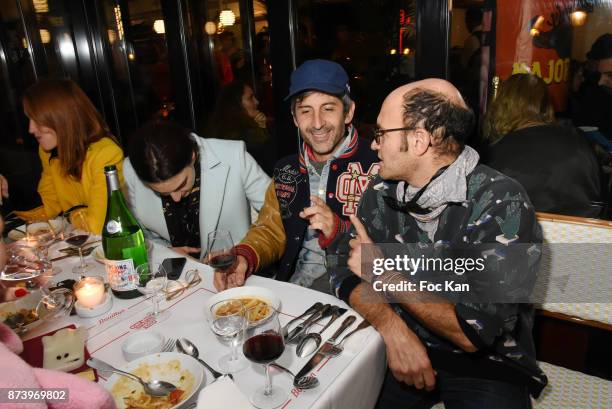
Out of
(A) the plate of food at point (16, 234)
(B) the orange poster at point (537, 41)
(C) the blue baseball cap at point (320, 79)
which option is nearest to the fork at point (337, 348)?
(C) the blue baseball cap at point (320, 79)

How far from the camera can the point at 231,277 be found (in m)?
1.69

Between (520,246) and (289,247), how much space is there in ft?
3.72

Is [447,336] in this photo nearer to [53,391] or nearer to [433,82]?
[433,82]

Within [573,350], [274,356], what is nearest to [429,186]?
[274,356]

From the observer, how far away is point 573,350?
7.74 ft

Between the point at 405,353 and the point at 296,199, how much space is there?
1.01 m

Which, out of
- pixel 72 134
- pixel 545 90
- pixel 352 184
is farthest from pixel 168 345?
pixel 545 90

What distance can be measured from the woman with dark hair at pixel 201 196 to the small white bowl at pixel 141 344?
820 millimetres

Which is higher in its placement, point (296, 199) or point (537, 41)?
point (537, 41)

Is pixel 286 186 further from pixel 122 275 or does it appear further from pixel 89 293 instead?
pixel 89 293

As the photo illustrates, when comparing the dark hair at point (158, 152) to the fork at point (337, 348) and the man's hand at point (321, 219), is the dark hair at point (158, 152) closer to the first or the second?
the man's hand at point (321, 219)

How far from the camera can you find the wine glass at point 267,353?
108cm

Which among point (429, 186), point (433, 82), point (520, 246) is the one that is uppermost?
point (433, 82)

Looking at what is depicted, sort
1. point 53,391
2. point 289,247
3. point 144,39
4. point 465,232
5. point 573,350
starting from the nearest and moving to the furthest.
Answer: point 53,391, point 465,232, point 289,247, point 573,350, point 144,39
